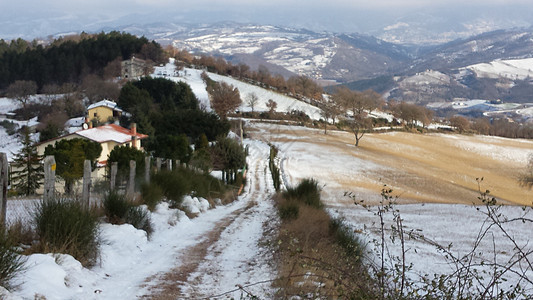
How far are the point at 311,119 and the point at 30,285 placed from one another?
88.1 m

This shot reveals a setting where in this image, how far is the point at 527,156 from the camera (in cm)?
5819

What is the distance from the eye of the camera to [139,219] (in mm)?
9117

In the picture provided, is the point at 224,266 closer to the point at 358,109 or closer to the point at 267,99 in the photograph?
the point at 358,109

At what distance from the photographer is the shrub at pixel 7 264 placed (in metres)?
4.52

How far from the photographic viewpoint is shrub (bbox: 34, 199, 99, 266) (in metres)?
6.09

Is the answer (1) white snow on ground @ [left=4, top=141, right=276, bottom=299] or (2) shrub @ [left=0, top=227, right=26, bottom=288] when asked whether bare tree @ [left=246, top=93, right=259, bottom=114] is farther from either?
(2) shrub @ [left=0, top=227, right=26, bottom=288]

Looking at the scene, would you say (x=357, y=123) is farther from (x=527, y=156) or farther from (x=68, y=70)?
(x=68, y=70)

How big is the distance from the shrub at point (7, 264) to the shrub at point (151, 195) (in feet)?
20.3

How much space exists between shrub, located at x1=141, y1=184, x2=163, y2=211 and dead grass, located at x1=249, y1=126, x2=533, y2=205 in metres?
17.6

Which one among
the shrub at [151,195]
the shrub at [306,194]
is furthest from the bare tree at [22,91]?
the shrub at [151,195]

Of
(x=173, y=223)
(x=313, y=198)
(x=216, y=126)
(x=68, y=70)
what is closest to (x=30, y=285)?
(x=173, y=223)

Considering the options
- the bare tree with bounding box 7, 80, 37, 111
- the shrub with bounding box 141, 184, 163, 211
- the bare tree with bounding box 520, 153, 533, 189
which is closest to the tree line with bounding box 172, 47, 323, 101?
the bare tree with bounding box 7, 80, 37, 111

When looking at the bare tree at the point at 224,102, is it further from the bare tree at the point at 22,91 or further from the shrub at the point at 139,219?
the shrub at the point at 139,219

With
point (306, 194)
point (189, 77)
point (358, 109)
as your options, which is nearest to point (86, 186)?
point (306, 194)
